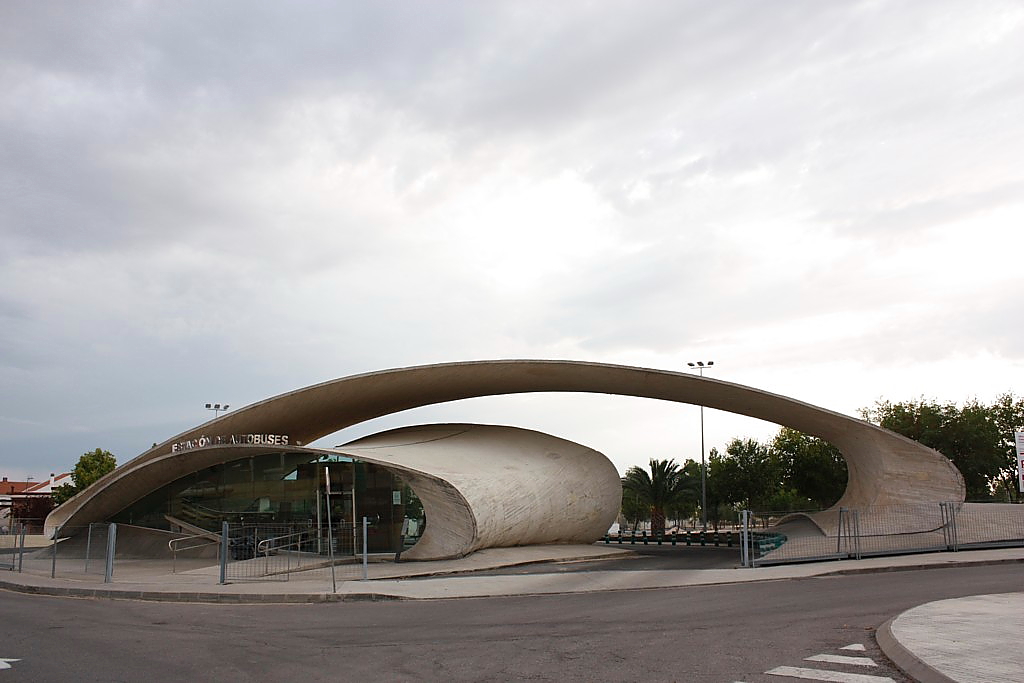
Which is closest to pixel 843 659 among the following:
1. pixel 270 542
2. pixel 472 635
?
pixel 472 635

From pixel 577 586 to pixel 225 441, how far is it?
1742 centimetres

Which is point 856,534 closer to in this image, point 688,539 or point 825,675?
point 825,675

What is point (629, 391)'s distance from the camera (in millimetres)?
34281

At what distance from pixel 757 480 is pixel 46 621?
48308 mm

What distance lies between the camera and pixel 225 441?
30422mm

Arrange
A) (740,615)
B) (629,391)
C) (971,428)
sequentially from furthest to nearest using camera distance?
(971,428) < (629,391) < (740,615)

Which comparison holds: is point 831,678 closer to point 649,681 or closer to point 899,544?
point 649,681

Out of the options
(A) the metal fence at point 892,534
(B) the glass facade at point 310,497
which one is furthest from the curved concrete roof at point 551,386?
(A) the metal fence at point 892,534

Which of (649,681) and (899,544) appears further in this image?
(899,544)

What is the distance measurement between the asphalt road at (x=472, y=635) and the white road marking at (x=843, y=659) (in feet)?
0.75

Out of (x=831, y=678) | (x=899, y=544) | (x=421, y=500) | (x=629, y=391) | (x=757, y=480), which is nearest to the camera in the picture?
(x=831, y=678)

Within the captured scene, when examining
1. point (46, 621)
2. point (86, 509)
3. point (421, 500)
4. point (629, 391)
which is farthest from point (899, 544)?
point (86, 509)

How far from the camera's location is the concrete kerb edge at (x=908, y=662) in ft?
24.0

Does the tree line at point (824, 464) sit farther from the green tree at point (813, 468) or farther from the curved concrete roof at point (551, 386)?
the curved concrete roof at point (551, 386)
